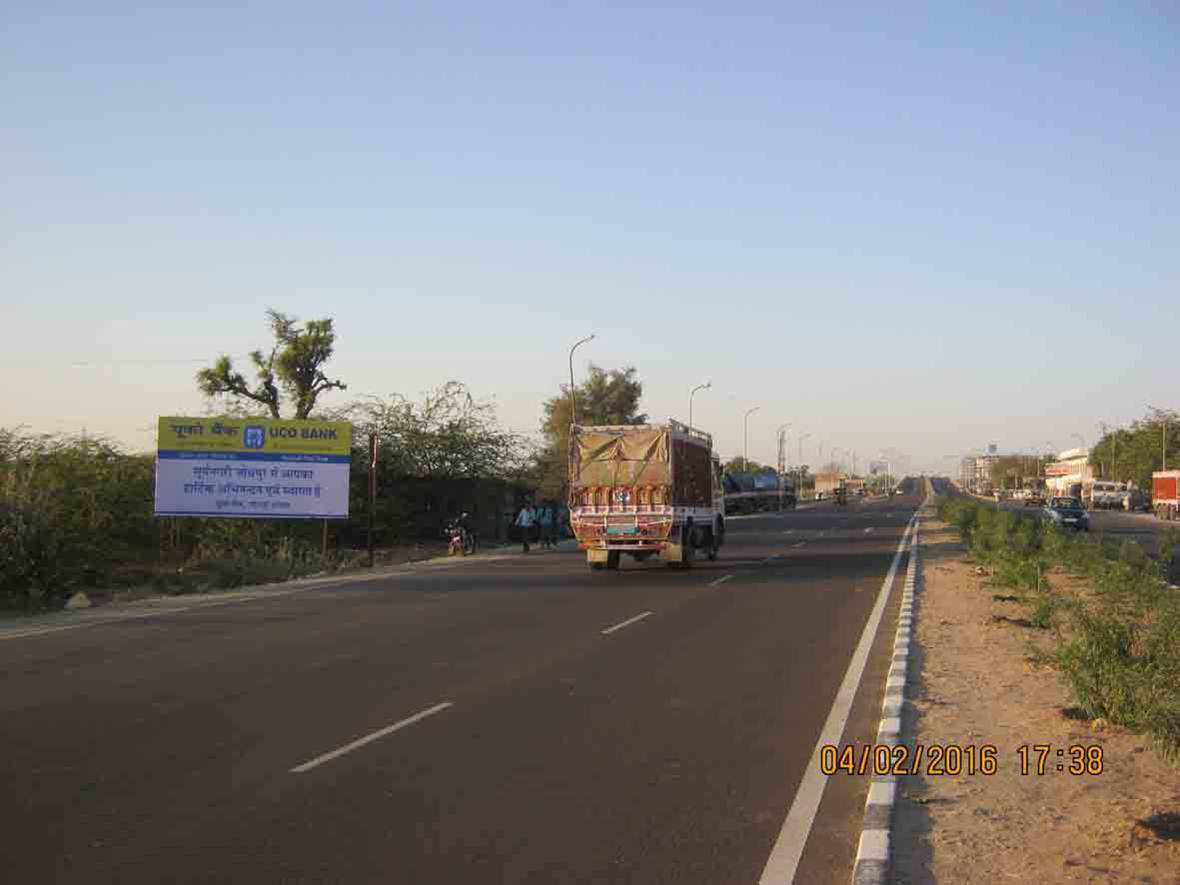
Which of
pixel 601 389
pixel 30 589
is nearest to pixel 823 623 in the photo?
pixel 30 589

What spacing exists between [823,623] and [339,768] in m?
10.1

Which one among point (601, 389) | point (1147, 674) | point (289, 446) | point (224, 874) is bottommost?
point (224, 874)

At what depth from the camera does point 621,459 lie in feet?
86.9

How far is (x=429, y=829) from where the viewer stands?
6766 millimetres

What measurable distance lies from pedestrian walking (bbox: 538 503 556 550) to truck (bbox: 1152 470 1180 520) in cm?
4049

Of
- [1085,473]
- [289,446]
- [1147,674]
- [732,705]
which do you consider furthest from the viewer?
[1085,473]

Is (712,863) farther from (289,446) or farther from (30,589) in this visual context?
(289,446)

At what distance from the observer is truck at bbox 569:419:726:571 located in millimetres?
26234

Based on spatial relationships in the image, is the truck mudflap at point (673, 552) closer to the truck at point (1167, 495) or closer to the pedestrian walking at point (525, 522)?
the pedestrian walking at point (525, 522)

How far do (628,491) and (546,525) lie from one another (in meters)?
14.7
